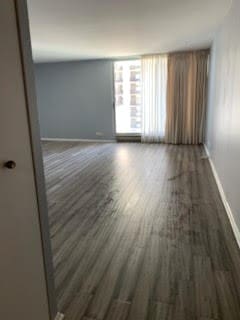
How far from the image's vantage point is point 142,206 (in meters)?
3.11

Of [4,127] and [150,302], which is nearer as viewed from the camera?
[4,127]

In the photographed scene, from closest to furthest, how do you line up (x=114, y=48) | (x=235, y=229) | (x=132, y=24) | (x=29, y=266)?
1. (x=29, y=266)
2. (x=235, y=229)
3. (x=132, y=24)
4. (x=114, y=48)

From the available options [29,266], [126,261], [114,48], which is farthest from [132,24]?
[29,266]

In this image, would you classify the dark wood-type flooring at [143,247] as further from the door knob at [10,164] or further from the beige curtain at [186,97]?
the beige curtain at [186,97]

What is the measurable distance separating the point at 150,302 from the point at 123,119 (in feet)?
19.4

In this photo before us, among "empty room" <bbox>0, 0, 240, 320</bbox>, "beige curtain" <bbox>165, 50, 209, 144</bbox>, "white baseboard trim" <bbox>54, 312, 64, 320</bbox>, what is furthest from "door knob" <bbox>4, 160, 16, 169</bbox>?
"beige curtain" <bbox>165, 50, 209, 144</bbox>

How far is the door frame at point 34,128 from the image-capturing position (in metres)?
1.10

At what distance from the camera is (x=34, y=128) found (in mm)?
1216

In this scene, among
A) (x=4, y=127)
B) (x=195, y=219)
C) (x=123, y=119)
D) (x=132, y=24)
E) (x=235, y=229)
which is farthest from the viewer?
(x=123, y=119)

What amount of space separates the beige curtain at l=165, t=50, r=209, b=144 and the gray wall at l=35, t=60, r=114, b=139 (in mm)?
1645

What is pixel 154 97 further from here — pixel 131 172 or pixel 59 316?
pixel 59 316

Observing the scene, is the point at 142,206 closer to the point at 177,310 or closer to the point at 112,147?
the point at 177,310

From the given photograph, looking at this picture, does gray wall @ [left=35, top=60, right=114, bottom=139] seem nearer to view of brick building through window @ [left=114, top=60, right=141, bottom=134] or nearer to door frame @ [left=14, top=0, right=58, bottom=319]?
view of brick building through window @ [left=114, top=60, right=141, bottom=134]

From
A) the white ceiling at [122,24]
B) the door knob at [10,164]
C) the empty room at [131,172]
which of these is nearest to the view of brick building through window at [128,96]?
the empty room at [131,172]
